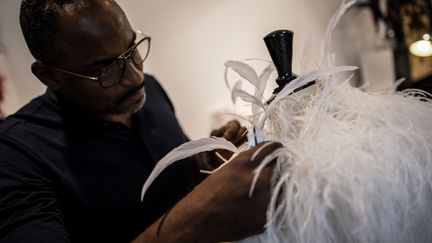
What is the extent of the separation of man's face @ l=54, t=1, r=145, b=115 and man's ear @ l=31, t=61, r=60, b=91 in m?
0.01

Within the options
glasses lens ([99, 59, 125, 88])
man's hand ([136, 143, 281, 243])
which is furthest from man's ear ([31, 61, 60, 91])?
man's hand ([136, 143, 281, 243])

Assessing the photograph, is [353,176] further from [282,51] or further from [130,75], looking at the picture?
[130,75]

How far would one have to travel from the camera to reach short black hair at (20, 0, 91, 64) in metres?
0.65

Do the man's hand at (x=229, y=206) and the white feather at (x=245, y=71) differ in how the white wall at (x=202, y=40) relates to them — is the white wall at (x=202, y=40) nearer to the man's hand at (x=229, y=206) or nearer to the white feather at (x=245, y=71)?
the white feather at (x=245, y=71)

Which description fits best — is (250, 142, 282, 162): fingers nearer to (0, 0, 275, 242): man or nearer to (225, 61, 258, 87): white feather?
(225, 61, 258, 87): white feather

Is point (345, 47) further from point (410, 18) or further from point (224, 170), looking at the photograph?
point (224, 170)

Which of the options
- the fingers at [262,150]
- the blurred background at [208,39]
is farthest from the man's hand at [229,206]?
the blurred background at [208,39]

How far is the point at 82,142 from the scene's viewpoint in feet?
2.55

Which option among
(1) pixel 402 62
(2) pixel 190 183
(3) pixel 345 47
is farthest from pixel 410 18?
(2) pixel 190 183

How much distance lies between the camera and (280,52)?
473 millimetres

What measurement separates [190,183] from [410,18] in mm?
2459

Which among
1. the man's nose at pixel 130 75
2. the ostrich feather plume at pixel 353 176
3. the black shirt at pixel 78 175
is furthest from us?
the man's nose at pixel 130 75

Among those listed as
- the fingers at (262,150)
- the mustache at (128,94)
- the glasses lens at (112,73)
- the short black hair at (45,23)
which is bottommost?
the fingers at (262,150)

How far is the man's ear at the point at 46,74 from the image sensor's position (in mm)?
758
